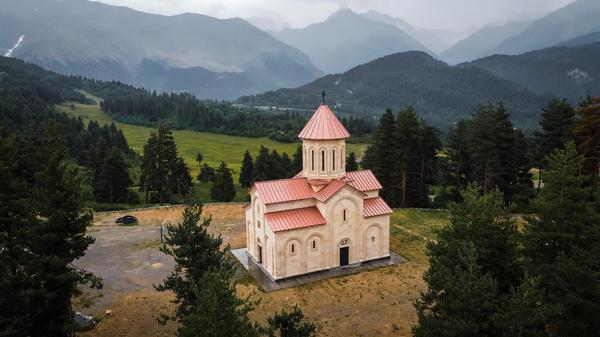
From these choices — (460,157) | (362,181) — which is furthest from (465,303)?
(460,157)

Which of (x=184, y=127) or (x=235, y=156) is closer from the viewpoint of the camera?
(x=235, y=156)

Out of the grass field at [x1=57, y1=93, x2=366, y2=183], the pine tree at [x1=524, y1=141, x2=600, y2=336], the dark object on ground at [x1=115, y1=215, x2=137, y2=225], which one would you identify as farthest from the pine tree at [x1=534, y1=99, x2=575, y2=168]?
the grass field at [x1=57, y1=93, x2=366, y2=183]

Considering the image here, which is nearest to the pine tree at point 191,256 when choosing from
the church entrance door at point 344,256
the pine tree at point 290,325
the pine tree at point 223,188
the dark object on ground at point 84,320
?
the pine tree at point 290,325

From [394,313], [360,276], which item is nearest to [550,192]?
[394,313]

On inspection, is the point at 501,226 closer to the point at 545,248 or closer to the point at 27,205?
the point at 545,248

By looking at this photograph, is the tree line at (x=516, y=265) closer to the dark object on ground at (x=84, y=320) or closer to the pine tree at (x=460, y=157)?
the dark object on ground at (x=84, y=320)

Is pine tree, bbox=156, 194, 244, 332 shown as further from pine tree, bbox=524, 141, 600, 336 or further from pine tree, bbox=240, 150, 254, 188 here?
pine tree, bbox=240, 150, 254, 188
